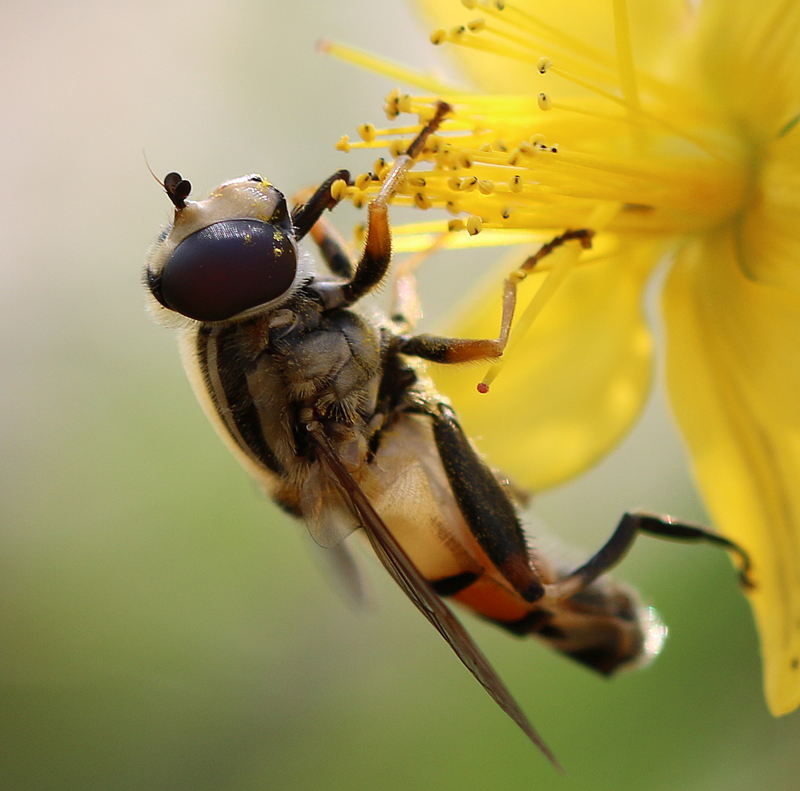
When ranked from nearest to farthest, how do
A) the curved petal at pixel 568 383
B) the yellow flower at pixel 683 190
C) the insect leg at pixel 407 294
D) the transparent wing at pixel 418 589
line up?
the transparent wing at pixel 418 589 < the yellow flower at pixel 683 190 < the insect leg at pixel 407 294 < the curved petal at pixel 568 383

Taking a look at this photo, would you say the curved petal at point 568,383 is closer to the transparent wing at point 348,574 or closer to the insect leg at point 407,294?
the insect leg at point 407,294

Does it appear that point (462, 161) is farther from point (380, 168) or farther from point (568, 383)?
point (568, 383)

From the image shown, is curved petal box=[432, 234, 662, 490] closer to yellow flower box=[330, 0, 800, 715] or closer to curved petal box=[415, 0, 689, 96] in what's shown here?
yellow flower box=[330, 0, 800, 715]

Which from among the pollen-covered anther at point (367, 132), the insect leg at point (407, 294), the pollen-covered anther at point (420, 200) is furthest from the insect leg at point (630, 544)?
the pollen-covered anther at point (367, 132)

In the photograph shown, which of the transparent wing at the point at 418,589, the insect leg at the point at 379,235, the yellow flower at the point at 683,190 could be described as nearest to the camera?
the transparent wing at the point at 418,589

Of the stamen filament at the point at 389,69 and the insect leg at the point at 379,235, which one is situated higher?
the stamen filament at the point at 389,69

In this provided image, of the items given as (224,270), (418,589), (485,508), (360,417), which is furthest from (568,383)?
(224,270)

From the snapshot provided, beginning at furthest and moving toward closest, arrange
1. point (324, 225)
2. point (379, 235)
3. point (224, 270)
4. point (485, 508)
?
point (324, 225) < point (485, 508) < point (379, 235) < point (224, 270)
